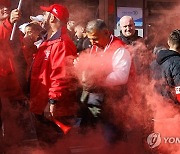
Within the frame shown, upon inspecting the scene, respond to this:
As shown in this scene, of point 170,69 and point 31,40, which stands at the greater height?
point 31,40

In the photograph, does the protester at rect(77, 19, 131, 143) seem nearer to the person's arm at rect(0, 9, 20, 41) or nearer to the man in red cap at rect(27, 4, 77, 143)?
the man in red cap at rect(27, 4, 77, 143)

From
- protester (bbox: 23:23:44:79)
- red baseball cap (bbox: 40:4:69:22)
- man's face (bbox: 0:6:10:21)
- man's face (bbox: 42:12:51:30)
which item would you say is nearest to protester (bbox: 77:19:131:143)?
red baseball cap (bbox: 40:4:69:22)

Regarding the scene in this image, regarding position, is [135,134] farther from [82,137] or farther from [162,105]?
[82,137]

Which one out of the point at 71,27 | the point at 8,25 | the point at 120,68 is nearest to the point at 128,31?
the point at 71,27

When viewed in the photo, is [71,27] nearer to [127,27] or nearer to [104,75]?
[127,27]

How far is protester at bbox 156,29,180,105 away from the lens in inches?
170

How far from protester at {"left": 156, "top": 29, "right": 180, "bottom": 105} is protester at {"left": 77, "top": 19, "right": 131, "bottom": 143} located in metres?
0.37

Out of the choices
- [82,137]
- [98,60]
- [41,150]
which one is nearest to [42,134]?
[41,150]

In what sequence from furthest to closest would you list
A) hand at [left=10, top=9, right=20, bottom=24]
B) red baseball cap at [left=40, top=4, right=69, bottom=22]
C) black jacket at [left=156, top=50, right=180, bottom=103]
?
hand at [left=10, top=9, right=20, bottom=24], red baseball cap at [left=40, top=4, right=69, bottom=22], black jacket at [left=156, top=50, right=180, bottom=103]

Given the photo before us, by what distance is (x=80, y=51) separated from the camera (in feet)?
15.5

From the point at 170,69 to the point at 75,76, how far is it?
82 cm

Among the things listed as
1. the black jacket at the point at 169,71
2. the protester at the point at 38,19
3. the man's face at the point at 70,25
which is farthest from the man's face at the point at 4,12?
the black jacket at the point at 169,71

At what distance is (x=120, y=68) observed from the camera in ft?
13.7

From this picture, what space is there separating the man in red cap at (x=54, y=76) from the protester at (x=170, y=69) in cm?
77
